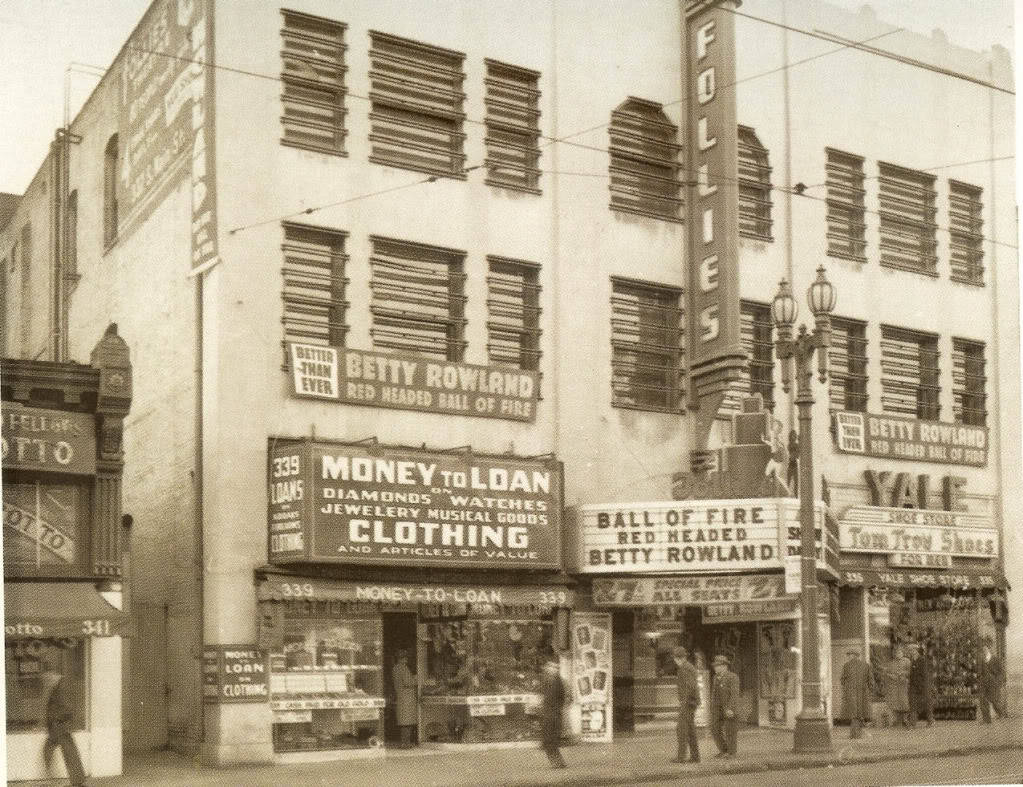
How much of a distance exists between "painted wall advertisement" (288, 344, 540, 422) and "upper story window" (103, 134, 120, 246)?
8.06 ft

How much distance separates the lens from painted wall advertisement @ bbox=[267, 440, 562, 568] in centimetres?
1806

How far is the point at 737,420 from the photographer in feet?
70.7

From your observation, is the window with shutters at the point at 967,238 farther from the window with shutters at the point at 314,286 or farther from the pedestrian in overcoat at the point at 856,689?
the window with shutters at the point at 314,286

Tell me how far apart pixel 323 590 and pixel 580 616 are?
378 centimetres

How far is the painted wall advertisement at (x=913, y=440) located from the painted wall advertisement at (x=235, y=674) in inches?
367

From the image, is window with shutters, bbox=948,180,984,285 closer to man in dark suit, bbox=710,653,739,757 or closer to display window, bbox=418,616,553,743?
man in dark suit, bbox=710,653,739,757

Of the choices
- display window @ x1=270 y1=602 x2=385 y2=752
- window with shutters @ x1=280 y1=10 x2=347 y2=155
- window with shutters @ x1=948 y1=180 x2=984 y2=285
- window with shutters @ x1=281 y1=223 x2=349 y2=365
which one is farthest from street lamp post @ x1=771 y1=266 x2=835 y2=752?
window with shutters @ x1=280 y1=10 x2=347 y2=155

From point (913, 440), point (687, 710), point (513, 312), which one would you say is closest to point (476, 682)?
point (687, 710)

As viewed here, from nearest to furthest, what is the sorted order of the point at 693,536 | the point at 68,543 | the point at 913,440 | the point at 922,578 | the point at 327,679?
the point at 68,543
the point at 327,679
the point at 693,536
the point at 913,440
the point at 922,578

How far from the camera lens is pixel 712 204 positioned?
21188mm

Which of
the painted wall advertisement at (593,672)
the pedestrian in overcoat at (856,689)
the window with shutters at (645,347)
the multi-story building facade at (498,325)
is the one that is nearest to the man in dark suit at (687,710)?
the painted wall advertisement at (593,672)

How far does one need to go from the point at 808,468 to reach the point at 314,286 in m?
6.85

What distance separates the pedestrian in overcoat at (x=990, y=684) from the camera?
21875 millimetres

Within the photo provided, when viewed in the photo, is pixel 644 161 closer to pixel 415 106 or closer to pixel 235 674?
pixel 415 106
